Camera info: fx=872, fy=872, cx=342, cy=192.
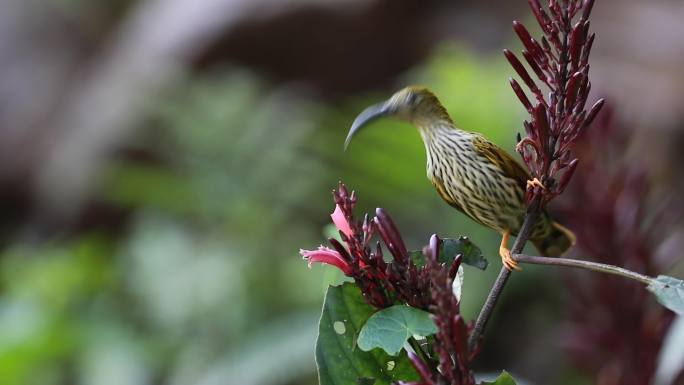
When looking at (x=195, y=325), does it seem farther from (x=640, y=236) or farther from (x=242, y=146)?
(x=640, y=236)

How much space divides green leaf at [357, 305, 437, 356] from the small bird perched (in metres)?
0.15

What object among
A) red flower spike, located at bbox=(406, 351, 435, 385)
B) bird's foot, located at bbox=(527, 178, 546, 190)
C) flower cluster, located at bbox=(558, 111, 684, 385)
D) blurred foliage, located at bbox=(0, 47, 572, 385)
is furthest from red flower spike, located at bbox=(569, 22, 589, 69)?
blurred foliage, located at bbox=(0, 47, 572, 385)

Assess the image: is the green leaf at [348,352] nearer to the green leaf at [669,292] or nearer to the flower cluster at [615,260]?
the green leaf at [669,292]

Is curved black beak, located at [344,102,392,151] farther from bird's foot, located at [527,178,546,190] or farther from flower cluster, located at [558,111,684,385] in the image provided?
flower cluster, located at [558,111,684,385]

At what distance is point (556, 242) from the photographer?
46.1 inches

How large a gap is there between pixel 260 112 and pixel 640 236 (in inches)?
96.5

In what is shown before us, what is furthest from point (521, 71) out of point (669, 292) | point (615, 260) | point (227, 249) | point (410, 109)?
point (227, 249)

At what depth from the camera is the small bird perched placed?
98 centimetres

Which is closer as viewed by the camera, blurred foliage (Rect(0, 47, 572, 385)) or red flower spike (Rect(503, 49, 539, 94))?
red flower spike (Rect(503, 49, 539, 94))

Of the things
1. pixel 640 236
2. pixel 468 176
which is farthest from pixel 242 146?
pixel 468 176

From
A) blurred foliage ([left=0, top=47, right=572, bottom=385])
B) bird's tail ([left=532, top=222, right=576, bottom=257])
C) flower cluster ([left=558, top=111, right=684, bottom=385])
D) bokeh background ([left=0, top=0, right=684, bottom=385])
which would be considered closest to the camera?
bird's tail ([left=532, top=222, right=576, bottom=257])

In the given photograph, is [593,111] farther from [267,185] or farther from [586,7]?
[267,185]

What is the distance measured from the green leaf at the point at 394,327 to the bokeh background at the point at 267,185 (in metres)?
0.18

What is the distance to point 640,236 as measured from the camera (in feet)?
6.09
